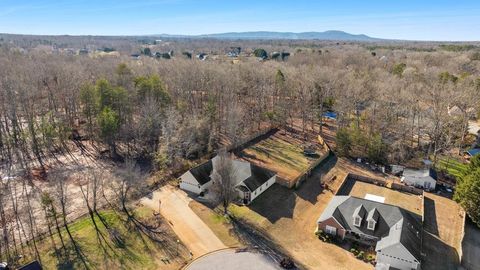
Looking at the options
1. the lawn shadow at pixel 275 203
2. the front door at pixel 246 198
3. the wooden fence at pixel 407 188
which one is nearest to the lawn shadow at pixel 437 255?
the wooden fence at pixel 407 188

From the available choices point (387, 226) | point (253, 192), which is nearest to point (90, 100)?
point (253, 192)

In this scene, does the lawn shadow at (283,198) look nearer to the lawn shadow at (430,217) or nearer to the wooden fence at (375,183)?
the wooden fence at (375,183)

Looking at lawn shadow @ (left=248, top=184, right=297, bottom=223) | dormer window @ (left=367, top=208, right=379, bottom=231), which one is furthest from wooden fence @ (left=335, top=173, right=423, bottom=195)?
dormer window @ (left=367, top=208, right=379, bottom=231)

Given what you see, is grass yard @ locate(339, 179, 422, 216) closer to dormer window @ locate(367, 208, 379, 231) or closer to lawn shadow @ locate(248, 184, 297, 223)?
lawn shadow @ locate(248, 184, 297, 223)

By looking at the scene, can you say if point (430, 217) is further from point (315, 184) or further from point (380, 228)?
point (315, 184)

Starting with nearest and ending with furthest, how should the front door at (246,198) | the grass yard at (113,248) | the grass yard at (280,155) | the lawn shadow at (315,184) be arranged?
the grass yard at (113,248)
the front door at (246,198)
the lawn shadow at (315,184)
the grass yard at (280,155)

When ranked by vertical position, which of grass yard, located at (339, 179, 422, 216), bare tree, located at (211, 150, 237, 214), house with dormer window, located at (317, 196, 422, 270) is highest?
bare tree, located at (211, 150, 237, 214)
